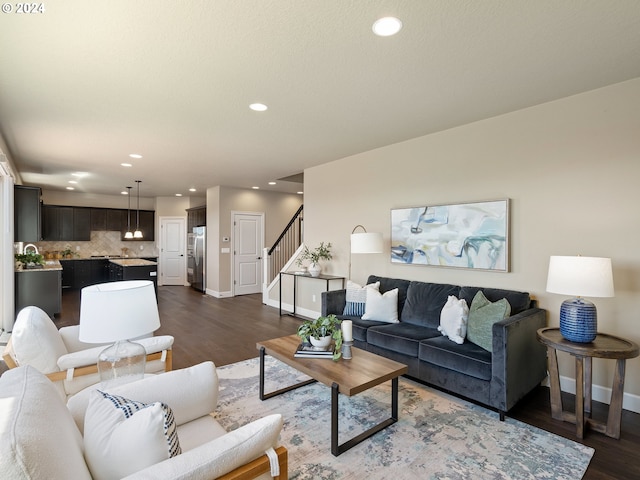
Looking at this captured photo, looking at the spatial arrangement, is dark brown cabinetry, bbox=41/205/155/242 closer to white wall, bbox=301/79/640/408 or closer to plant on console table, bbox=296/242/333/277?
plant on console table, bbox=296/242/333/277

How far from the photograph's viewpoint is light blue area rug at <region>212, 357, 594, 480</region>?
2.10 metres

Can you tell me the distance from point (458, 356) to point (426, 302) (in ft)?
3.08

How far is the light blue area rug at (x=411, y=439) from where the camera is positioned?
210 cm

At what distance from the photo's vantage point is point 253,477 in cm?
125

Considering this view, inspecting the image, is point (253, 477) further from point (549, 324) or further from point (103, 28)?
point (549, 324)

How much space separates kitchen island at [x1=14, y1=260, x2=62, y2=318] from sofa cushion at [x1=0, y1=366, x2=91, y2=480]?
548cm

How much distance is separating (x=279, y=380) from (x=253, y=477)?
7.23ft

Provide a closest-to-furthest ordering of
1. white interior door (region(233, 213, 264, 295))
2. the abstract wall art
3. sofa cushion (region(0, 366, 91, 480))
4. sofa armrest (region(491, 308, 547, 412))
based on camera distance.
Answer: sofa cushion (region(0, 366, 91, 480)), sofa armrest (region(491, 308, 547, 412)), the abstract wall art, white interior door (region(233, 213, 264, 295))

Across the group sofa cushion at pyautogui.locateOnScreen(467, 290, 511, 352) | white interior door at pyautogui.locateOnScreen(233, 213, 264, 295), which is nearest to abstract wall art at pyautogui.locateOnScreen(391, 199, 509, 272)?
sofa cushion at pyautogui.locateOnScreen(467, 290, 511, 352)

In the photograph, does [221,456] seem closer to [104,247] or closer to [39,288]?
[39,288]

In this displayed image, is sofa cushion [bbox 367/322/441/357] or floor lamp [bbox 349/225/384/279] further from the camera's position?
floor lamp [bbox 349/225/384/279]

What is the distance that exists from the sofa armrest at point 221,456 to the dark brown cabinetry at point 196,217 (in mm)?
8073

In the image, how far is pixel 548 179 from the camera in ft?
10.6

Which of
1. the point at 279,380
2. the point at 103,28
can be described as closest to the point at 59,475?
the point at 103,28
